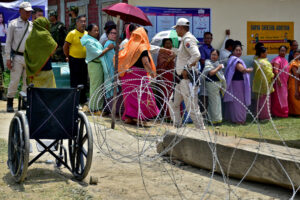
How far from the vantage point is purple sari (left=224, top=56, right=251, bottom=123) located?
29.4 feet

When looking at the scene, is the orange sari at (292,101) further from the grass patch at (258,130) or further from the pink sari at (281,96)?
the grass patch at (258,130)

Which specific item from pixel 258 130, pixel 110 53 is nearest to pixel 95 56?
pixel 110 53

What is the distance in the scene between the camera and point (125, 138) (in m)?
6.83

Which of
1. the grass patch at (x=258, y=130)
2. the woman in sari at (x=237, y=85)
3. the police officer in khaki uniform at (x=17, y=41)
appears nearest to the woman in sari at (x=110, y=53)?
the grass patch at (x=258, y=130)

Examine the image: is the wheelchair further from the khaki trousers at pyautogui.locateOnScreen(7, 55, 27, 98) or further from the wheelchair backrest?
the khaki trousers at pyautogui.locateOnScreen(7, 55, 27, 98)

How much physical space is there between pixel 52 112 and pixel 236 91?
5282mm

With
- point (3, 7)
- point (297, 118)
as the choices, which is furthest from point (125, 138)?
point (3, 7)

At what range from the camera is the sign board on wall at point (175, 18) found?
9.98 meters

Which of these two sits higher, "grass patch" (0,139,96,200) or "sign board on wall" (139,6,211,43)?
"sign board on wall" (139,6,211,43)

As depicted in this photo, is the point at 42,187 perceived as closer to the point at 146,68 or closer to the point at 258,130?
the point at 146,68

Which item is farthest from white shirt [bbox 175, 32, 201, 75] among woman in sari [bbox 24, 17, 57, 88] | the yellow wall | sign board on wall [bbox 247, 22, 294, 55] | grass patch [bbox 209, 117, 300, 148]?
sign board on wall [bbox 247, 22, 294, 55]

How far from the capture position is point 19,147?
445 cm

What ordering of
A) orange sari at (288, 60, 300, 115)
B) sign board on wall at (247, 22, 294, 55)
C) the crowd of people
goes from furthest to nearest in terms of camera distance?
sign board on wall at (247, 22, 294, 55)
orange sari at (288, 60, 300, 115)
the crowd of people

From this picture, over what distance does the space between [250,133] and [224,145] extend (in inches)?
139
